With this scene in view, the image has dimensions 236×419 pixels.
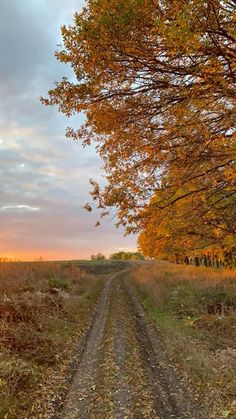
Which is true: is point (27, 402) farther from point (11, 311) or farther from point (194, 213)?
point (194, 213)

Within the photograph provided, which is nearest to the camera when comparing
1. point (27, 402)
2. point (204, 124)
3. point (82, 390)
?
point (27, 402)

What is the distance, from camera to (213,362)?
9.70 meters

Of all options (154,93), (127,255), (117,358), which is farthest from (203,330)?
(127,255)

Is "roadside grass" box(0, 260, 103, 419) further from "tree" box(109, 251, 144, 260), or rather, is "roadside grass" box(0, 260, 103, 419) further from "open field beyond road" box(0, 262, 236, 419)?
"tree" box(109, 251, 144, 260)

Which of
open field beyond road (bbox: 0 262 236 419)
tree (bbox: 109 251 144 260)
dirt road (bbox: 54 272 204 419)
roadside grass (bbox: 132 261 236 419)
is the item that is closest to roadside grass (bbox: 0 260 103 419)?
open field beyond road (bbox: 0 262 236 419)

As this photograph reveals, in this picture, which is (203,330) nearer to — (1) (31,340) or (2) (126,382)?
(2) (126,382)

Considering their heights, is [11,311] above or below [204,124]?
below

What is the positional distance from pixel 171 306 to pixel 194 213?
6360mm

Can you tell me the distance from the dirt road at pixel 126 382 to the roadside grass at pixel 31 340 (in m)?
0.72

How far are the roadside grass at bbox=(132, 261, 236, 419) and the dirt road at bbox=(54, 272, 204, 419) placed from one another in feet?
1.40

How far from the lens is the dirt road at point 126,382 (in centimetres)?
713

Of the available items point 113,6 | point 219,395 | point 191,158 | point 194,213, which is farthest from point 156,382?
point 113,6

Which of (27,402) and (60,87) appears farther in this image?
(60,87)

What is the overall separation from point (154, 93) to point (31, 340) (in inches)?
319
